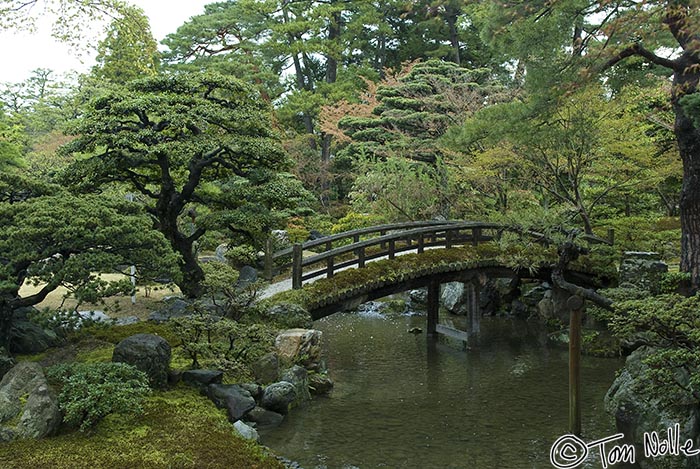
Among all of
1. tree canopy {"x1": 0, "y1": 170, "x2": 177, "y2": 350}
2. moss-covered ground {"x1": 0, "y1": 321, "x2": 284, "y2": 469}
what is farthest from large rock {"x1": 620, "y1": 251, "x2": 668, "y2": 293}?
tree canopy {"x1": 0, "y1": 170, "x2": 177, "y2": 350}

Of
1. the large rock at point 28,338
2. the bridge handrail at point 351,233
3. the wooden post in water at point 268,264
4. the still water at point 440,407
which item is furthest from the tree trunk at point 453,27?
the large rock at point 28,338

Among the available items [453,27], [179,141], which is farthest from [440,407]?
[453,27]

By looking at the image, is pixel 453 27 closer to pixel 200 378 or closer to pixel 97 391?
pixel 200 378

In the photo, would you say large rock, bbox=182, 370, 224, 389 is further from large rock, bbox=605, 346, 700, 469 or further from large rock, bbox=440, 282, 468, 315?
large rock, bbox=440, 282, 468, 315

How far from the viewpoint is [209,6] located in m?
35.4

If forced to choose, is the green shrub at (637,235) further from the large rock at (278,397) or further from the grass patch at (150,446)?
the grass patch at (150,446)

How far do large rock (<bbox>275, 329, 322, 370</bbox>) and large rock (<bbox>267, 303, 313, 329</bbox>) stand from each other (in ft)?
1.18

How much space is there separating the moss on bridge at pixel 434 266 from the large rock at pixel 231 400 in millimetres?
2909

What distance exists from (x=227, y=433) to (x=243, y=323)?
3.54 metres

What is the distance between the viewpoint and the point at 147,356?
27.5 ft

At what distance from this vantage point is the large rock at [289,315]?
37.1ft

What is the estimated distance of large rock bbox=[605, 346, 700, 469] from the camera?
7211mm

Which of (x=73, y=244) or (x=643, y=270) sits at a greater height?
(x=73, y=244)

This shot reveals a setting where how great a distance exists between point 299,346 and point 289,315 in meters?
0.89
